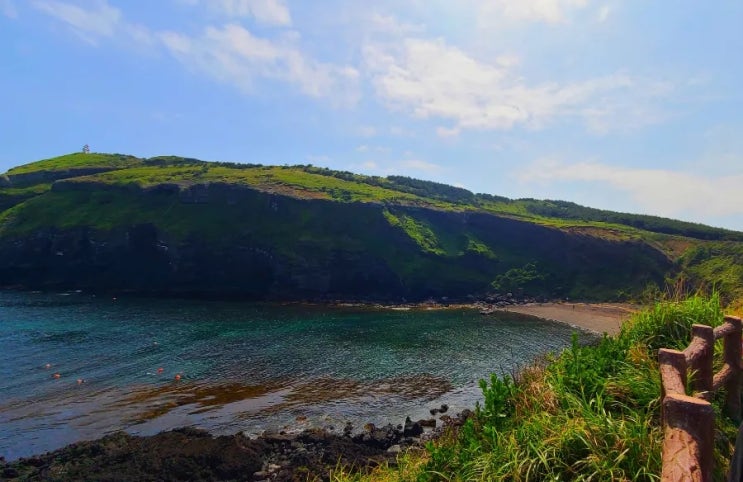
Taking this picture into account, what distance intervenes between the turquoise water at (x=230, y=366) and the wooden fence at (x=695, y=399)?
13135mm

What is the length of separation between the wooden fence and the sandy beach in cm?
6324

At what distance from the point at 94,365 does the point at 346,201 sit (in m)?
73.8

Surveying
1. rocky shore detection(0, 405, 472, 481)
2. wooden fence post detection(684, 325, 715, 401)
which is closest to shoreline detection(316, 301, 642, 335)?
rocky shore detection(0, 405, 472, 481)

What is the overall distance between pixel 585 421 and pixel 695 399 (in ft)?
8.74

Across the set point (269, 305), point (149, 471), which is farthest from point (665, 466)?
point (269, 305)

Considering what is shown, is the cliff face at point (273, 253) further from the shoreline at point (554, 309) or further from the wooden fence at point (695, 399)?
the wooden fence at point (695, 399)

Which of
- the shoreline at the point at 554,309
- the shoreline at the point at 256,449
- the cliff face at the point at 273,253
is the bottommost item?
the shoreline at the point at 554,309

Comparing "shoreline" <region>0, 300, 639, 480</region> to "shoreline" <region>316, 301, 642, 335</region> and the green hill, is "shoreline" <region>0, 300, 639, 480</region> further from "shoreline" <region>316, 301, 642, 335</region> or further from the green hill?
the green hill

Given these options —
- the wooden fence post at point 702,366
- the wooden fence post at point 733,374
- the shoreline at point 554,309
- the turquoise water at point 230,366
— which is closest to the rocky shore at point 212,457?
the turquoise water at point 230,366

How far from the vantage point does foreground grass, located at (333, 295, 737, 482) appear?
6895mm

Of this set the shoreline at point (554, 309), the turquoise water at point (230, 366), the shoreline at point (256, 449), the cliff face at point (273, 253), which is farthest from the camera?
the cliff face at point (273, 253)

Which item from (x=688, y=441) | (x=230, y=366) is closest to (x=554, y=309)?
(x=230, y=366)

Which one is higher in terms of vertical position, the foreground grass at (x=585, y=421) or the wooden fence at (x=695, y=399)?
the wooden fence at (x=695, y=399)

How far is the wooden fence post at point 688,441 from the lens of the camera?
4.81 meters
